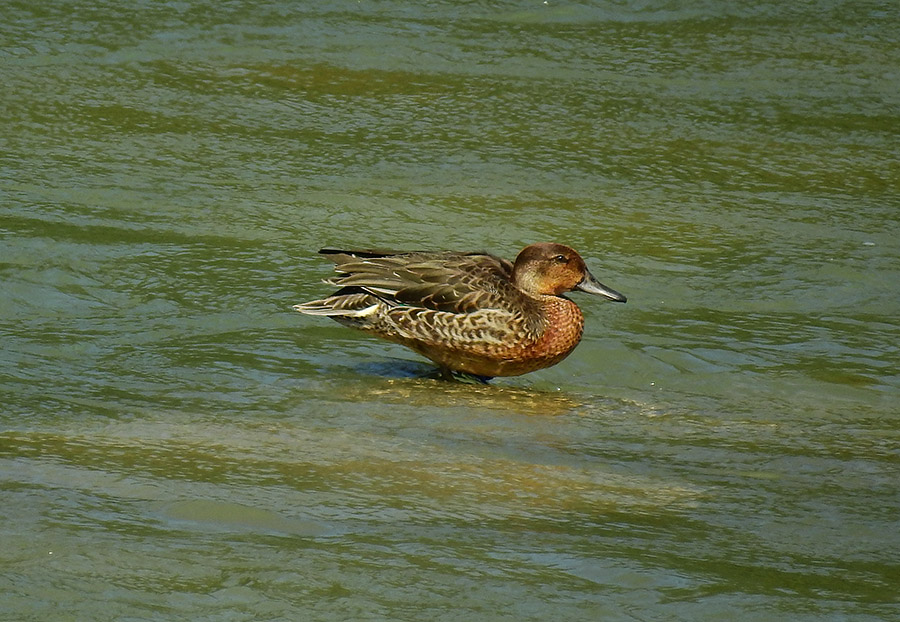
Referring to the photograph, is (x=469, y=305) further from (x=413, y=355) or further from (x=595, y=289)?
(x=413, y=355)

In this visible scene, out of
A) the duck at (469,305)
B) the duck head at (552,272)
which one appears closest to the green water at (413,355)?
the duck at (469,305)

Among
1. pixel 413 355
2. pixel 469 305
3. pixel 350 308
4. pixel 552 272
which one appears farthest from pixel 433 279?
pixel 413 355

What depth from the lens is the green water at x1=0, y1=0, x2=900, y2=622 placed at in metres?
4.32

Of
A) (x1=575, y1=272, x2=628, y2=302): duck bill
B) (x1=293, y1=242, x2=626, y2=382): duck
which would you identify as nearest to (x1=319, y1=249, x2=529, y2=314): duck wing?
(x1=293, y1=242, x2=626, y2=382): duck

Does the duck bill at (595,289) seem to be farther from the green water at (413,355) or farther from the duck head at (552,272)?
the green water at (413,355)

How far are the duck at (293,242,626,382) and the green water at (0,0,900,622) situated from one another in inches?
8.6

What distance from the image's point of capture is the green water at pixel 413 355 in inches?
170

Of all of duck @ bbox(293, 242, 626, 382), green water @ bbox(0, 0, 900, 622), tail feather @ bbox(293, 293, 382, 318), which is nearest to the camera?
green water @ bbox(0, 0, 900, 622)

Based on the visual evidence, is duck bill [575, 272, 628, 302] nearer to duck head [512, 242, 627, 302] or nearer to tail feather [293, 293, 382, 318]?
duck head [512, 242, 627, 302]

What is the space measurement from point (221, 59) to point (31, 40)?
1.36 metres

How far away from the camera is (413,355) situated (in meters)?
7.06

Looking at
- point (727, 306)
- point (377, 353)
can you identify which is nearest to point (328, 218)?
point (377, 353)

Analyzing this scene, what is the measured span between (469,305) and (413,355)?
2.58 ft

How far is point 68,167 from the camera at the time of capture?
8430mm
